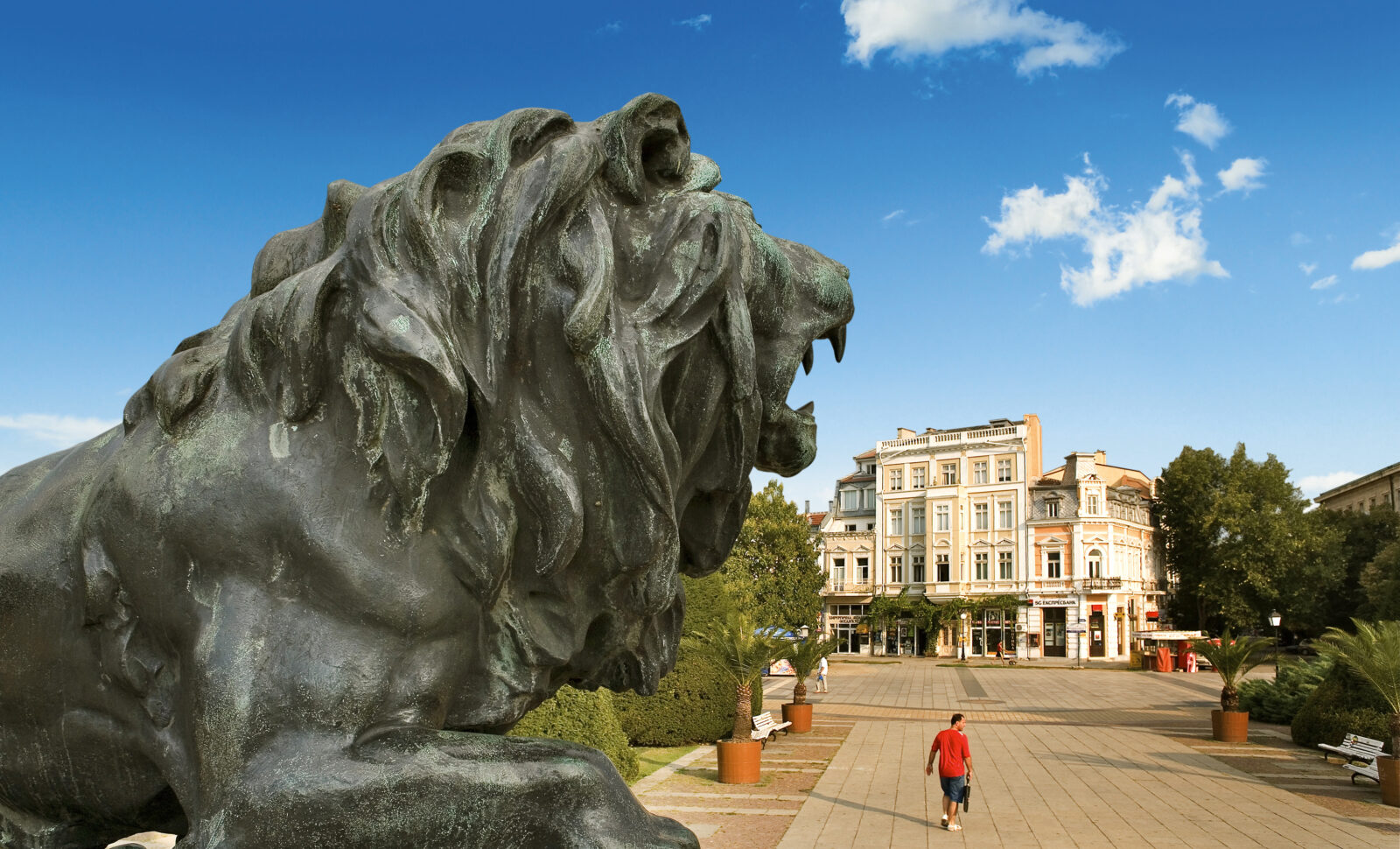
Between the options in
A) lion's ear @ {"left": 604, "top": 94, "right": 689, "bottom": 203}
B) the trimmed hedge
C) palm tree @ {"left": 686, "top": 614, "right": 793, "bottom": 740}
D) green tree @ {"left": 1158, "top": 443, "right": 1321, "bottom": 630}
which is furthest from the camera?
green tree @ {"left": 1158, "top": 443, "right": 1321, "bottom": 630}

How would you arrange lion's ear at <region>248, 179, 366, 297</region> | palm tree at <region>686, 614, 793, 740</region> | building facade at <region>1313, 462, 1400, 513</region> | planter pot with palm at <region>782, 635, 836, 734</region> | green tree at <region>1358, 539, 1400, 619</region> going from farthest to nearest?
1. building facade at <region>1313, 462, 1400, 513</region>
2. green tree at <region>1358, 539, 1400, 619</region>
3. planter pot with palm at <region>782, 635, 836, 734</region>
4. palm tree at <region>686, 614, 793, 740</region>
5. lion's ear at <region>248, 179, 366, 297</region>

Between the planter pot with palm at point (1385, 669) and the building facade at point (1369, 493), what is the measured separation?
174ft

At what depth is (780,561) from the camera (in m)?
40.5

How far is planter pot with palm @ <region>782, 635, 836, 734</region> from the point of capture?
758 inches

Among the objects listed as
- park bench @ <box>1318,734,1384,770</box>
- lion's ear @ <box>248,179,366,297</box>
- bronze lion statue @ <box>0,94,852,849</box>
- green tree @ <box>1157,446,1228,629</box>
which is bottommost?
park bench @ <box>1318,734,1384,770</box>

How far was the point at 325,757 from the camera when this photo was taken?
4.88ft

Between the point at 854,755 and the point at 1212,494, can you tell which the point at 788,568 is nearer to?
the point at 854,755

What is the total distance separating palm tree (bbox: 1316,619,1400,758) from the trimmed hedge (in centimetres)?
939

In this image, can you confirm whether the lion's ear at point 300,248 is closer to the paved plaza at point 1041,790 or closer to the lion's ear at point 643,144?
the lion's ear at point 643,144

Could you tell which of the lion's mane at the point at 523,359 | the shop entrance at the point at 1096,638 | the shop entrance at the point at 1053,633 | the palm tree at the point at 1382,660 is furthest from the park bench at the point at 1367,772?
the shop entrance at the point at 1053,633

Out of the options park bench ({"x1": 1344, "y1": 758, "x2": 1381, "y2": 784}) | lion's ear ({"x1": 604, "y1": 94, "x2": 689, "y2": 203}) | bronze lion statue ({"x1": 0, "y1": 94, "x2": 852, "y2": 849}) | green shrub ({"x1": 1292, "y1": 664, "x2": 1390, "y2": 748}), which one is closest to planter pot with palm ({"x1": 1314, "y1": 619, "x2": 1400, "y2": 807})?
park bench ({"x1": 1344, "y1": 758, "x2": 1381, "y2": 784})

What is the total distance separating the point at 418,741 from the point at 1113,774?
53.6 feet

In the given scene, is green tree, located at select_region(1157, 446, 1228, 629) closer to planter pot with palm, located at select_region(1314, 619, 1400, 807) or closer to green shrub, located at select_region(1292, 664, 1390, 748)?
green shrub, located at select_region(1292, 664, 1390, 748)

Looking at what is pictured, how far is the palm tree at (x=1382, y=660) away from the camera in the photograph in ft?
45.8
